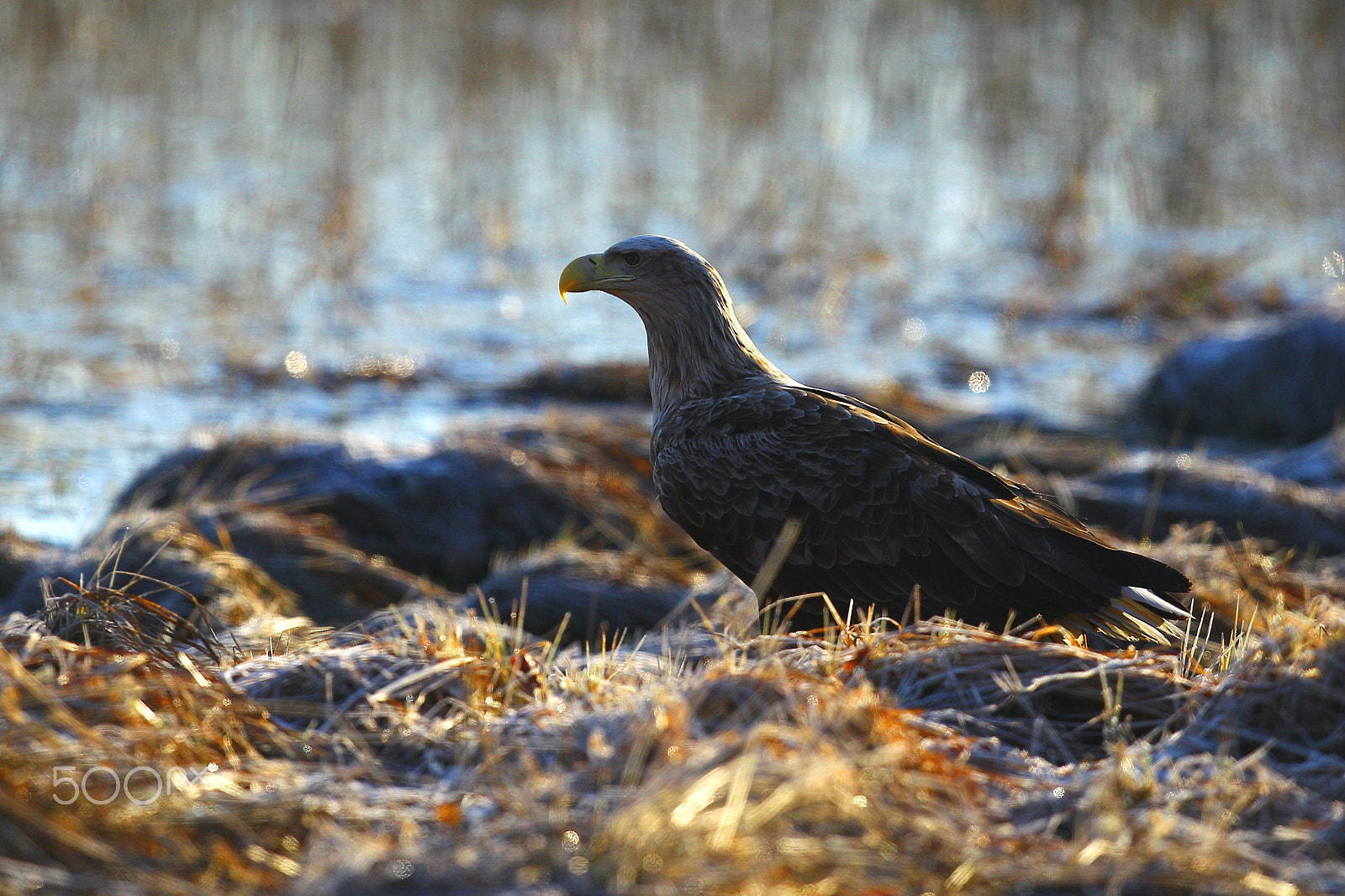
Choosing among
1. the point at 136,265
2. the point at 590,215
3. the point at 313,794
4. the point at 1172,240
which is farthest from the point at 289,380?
the point at 1172,240

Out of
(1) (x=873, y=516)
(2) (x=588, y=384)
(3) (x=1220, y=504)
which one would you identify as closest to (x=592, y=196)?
(2) (x=588, y=384)

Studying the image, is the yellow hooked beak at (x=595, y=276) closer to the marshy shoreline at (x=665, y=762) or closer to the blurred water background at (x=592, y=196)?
the marshy shoreline at (x=665, y=762)

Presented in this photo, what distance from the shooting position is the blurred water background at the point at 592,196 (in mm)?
9258

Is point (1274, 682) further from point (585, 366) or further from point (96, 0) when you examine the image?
point (96, 0)

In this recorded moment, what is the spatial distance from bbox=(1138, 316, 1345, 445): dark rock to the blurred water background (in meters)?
0.57

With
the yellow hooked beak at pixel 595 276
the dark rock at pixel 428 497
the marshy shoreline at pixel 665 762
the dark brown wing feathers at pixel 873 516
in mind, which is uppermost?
the yellow hooked beak at pixel 595 276

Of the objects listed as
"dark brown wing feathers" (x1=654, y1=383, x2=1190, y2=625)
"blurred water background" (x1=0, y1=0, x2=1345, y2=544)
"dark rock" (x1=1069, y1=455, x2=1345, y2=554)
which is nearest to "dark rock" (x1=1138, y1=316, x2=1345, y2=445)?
"blurred water background" (x1=0, y1=0, x2=1345, y2=544)

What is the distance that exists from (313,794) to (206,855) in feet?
0.87

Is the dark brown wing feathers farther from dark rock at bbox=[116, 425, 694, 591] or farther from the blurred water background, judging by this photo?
the blurred water background

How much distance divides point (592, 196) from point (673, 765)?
10.6 metres

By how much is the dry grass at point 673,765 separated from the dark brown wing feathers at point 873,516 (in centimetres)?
72

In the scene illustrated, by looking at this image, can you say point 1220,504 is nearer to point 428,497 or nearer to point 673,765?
point 428,497

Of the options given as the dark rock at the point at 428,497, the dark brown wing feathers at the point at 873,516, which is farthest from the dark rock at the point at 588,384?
the dark brown wing feathers at the point at 873,516

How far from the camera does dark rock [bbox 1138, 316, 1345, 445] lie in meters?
8.70
